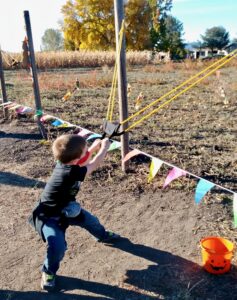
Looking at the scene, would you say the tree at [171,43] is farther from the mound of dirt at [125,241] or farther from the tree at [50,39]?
the tree at [50,39]

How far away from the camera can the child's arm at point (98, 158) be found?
9.62 ft

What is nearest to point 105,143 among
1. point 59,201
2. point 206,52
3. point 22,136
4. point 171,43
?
point 59,201

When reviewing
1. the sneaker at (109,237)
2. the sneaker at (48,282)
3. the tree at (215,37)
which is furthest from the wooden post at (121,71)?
the tree at (215,37)

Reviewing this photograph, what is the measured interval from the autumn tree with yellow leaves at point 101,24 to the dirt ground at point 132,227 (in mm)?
40402

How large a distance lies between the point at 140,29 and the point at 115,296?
44255 millimetres

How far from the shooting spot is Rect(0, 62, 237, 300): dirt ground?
2.75 metres

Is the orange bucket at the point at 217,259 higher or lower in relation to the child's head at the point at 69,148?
lower

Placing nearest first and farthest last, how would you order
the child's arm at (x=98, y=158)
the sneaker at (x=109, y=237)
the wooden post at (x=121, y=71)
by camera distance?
the child's arm at (x=98, y=158) < the sneaker at (x=109, y=237) < the wooden post at (x=121, y=71)

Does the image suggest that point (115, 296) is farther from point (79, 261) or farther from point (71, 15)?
point (71, 15)

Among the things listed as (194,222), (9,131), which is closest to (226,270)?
(194,222)

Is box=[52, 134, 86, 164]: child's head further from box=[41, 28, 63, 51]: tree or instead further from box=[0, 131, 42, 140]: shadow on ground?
box=[41, 28, 63, 51]: tree

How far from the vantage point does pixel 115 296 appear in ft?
8.70

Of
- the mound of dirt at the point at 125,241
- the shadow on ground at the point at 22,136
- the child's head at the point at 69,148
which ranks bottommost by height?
the mound of dirt at the point at 125,241

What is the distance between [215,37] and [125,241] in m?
74.4
